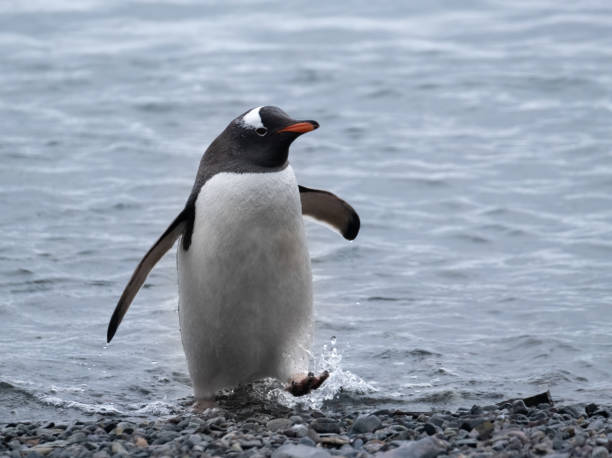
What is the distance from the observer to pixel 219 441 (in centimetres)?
445

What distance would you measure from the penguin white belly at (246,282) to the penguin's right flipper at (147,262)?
8 centimetres

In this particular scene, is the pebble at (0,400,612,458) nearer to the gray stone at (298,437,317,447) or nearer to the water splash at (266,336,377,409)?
the gray stone at (298,437,317,447)

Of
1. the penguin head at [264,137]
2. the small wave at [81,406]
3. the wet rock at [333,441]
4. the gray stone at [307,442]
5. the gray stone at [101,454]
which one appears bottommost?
the small wave at [81,406]

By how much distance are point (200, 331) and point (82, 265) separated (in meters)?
2.98

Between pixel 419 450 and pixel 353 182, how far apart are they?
256 inches

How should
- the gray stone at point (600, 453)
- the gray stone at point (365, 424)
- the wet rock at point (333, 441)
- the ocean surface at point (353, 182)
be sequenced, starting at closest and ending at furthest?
1. the gray stone at point (600, 453)
2. the wet rock at point (333, 441)
3. the gray stone at point (365, 424)
4. the ocean surface at point (353, 182)

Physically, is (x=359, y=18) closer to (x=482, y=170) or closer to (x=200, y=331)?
(x=482, y=170)

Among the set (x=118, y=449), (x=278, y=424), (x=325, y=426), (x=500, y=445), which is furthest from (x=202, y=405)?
(x=500, y=445)

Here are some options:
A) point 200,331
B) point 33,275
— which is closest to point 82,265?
point 33,275

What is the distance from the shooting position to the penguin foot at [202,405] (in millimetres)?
5691

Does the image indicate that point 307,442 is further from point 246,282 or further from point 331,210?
point 331,210

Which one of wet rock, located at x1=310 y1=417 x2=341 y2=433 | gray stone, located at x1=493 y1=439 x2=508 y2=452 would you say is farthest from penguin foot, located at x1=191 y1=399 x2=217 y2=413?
gray stone, located at x1=493 y1=439 x2=508 y2=452

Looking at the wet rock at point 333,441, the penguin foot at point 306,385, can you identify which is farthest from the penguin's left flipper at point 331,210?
the wet rock at point 333,441

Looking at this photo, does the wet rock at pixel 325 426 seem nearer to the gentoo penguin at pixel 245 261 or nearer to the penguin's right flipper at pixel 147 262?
the gentoo penguin at pixel 245 261
